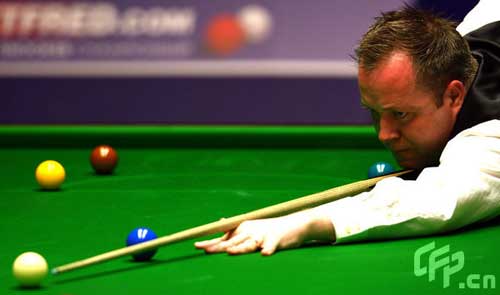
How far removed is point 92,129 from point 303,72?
1.77 m

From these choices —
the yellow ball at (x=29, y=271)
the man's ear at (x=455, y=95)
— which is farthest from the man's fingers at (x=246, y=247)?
the man's ear at (x=455, y=95)

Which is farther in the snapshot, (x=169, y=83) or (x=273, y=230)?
(x=169, y=83)

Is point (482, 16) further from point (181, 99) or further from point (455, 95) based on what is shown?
point (181, 99)

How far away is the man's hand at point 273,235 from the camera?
3.04 metres

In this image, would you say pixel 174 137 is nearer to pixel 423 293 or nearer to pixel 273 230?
pixel 273 230

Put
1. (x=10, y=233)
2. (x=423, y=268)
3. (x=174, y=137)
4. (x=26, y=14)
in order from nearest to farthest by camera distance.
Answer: (x=423, y=268), (x=10, y=233), (x=174, y=137), (x=26, y=14)

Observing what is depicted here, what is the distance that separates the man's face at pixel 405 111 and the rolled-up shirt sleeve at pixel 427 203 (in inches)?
7.7

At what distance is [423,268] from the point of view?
279cm

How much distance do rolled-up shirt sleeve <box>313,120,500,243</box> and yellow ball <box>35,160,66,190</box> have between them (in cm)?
146

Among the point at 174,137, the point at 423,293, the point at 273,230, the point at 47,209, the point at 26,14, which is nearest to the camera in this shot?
the point at 423,293

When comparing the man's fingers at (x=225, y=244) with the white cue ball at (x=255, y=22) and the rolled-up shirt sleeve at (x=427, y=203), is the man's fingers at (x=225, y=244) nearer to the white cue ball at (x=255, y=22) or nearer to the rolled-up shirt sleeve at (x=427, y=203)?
the rolled-up shirt sleeve at (x=427, y=203)

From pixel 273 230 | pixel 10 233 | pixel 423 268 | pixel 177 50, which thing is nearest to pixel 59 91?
pixel 177 50

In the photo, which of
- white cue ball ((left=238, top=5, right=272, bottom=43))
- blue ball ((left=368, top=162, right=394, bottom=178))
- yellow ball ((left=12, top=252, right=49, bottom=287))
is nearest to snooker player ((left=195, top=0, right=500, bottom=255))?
yellow ball ((left=12, top=252, right=49, bottom=287))

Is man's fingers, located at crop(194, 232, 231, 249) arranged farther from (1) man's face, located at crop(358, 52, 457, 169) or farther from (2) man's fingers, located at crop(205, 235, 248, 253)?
(1) man's face, located at crop(358, 52, 457, 169)
